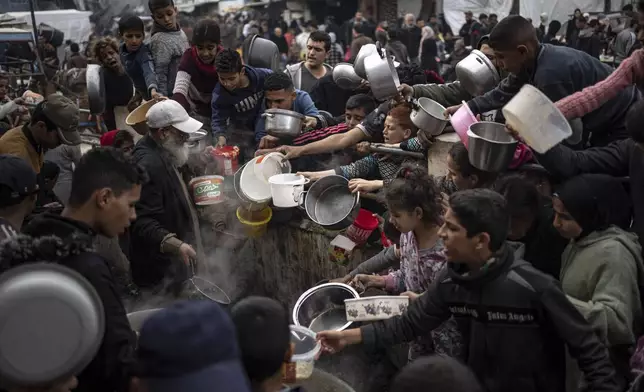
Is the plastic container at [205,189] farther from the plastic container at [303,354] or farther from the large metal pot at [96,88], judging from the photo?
the large metal pot at [96,88]

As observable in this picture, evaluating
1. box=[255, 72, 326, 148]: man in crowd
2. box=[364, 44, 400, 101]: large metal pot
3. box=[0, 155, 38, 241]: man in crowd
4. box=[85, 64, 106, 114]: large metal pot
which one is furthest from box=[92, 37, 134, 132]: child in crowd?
box=[0, 155, 38, 241]: man in crowd

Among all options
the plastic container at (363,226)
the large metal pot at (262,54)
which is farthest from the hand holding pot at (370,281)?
the large metal pot at (262,54)

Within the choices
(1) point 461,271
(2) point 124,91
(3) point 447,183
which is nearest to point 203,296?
(3) point 447,183

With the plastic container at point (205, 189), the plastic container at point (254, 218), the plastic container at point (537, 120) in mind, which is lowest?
the plastic container at point (254, 218)

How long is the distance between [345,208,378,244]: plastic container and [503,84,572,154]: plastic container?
1.48 meters

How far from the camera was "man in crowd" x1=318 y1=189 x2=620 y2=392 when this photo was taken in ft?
8.18

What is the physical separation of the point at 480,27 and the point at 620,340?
16.6 m

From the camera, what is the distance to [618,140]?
354 centimetres

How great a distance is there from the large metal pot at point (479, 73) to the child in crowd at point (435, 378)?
3171mm

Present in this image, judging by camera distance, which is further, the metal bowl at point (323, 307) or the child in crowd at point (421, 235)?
the metal bowl at point (323, 307)

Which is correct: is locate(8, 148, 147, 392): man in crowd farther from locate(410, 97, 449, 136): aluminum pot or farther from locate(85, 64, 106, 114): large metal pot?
locate(85, 64, 106, 114): large metal pot

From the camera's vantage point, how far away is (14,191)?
11.2 ft

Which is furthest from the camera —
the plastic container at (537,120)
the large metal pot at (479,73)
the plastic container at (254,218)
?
Result: the plastic container at (254,218)

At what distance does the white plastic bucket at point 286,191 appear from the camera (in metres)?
4.66
